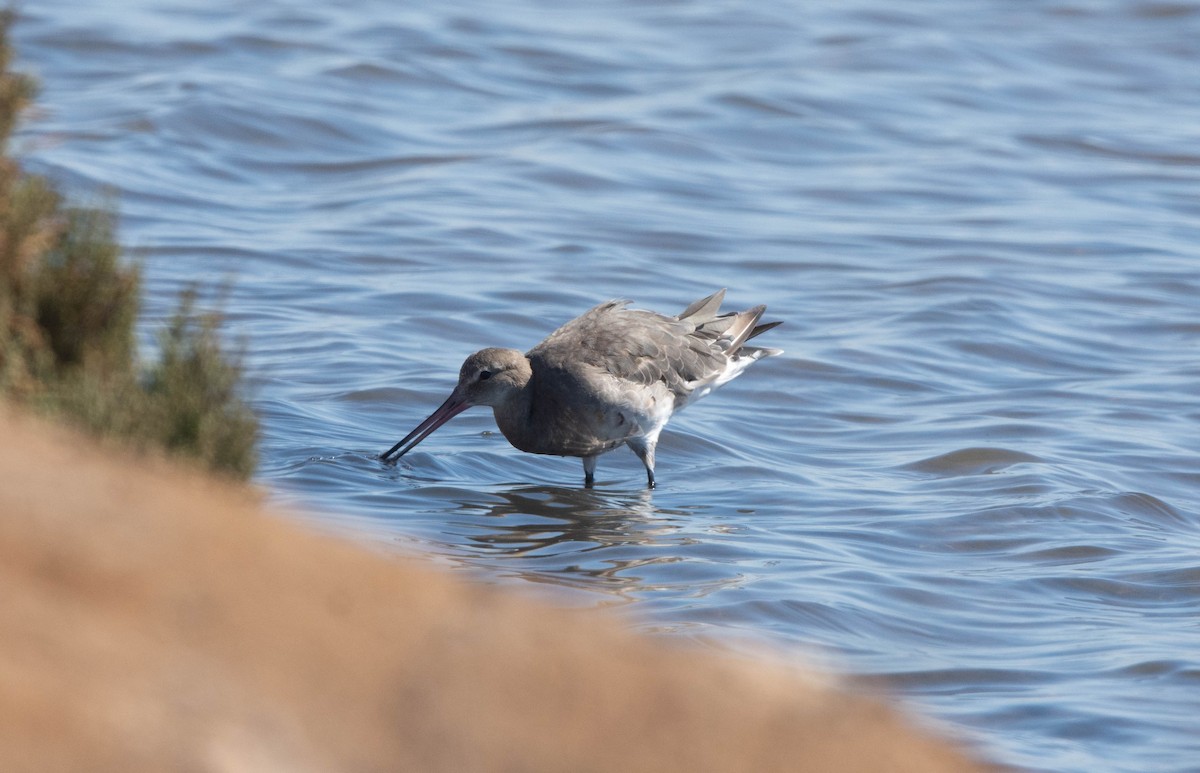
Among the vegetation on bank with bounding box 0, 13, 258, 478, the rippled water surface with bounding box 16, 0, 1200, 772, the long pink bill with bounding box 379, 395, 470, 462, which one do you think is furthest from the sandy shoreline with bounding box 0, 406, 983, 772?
the long pink bill with bounding box 379, 395, 470, 462

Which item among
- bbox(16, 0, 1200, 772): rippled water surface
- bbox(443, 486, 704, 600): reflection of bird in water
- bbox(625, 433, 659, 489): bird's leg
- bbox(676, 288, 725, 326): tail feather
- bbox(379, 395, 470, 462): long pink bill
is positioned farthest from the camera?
bbox(676, 288, 725, 326): tail feather

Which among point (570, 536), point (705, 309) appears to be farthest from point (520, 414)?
point (705, 309)

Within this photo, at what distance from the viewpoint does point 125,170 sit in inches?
573

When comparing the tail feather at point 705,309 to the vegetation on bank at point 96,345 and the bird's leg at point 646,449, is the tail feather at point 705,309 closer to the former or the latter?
the bird's leg at point 646,449

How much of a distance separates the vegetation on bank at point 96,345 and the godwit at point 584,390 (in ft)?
11.6

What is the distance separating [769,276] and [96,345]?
891 cm

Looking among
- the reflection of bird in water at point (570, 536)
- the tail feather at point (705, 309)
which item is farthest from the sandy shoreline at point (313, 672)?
the tail feather at point (705, 309)

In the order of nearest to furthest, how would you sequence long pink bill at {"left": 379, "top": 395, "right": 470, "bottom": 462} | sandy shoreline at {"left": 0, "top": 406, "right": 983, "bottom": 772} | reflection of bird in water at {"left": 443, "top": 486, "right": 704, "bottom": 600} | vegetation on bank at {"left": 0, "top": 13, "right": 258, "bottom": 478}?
1. sandy shoreline at {"left": 0, "top": 406, "right": 983, "bottom": 772}
2. vegetation on bank at {"left": 0, "top": 13, "right": 258, "bottom": 478}
3. reflection of bird in water at {"left": 443, "top": 486, "right": 704, "bottom": 600}
4. long pink bill at {"left": 379, "top": 395, "right": 470, "bottom": 462}

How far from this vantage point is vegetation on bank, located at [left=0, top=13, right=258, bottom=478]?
4.91 m

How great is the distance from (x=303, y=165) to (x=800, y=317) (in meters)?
5.57

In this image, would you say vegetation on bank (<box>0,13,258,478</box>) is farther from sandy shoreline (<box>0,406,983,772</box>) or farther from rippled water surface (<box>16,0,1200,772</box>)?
sandy shoreline (<box>0,406,983,772</box>)

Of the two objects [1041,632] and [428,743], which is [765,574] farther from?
[428,743]

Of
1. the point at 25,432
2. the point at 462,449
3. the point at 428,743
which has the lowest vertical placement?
the point at 462,449

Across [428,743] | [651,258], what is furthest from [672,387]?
[428,743]
